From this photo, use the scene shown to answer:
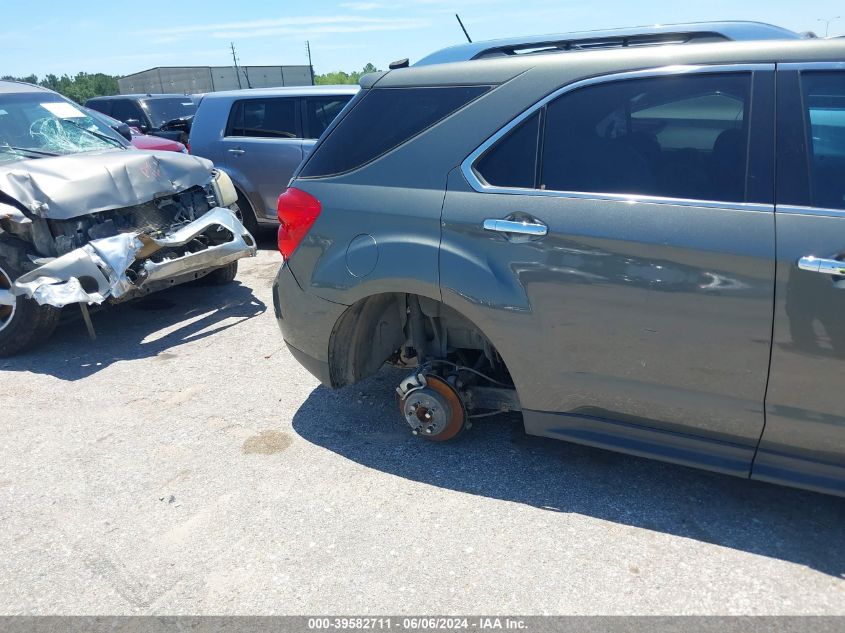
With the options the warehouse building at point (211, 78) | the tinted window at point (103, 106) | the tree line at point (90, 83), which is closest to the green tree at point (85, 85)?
the tree line at point (90, 83)

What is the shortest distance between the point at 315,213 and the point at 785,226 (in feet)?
6.69

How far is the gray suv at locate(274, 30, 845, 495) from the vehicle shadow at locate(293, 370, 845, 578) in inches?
11.7

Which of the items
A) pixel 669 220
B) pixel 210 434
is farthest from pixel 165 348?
pixel 669 220

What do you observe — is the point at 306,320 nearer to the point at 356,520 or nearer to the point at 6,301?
the point at 356,520

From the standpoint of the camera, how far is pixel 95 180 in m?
5.05

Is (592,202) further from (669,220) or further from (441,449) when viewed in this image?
(441,449)

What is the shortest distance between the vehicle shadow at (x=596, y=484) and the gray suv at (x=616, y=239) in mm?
297

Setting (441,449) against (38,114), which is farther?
(38,114)

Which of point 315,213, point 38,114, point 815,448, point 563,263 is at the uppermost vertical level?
point 38,114

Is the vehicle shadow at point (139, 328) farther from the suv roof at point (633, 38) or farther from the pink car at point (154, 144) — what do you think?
the suv roof at point (633, 38)

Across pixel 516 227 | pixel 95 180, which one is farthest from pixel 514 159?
pixel 95 180

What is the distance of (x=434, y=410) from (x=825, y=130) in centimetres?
206

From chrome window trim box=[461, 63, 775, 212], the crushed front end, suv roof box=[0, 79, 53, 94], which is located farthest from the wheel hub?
chrome window trim box=[461, 63, 775, 212]

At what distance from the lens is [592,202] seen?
2672mm
